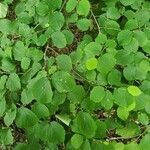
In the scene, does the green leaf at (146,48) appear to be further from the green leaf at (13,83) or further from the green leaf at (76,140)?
the green leaf at (13,83)

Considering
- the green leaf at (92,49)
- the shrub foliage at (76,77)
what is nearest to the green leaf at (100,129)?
the shrub foliage at (76,77)

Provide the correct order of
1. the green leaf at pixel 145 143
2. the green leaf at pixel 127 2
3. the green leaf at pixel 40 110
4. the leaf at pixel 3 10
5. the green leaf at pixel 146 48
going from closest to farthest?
the green leaf at pixel 145 143 → the green leaf at pixel 40 110 → the green leaf at pixel 146 48 → the green leaf at pixel 127 2 → the leaf at pixel 3 10

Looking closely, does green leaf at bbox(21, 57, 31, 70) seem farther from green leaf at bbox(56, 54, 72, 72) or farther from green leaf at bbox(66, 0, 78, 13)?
green leaf at bbox(66, 0, 78, 13)

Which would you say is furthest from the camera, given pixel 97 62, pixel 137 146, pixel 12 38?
pixel 12 38

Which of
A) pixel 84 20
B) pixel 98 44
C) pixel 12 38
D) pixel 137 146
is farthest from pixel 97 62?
pixel 12 38

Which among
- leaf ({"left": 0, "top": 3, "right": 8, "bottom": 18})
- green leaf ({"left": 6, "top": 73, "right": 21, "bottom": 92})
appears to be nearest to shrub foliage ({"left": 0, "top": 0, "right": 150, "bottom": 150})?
green leaf ({"left": 6, "top": 73, "right": 21, "bottom": 92})

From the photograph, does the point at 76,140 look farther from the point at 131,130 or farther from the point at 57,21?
the point at 57,21

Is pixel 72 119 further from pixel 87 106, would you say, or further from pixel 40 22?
pixel 40 22
